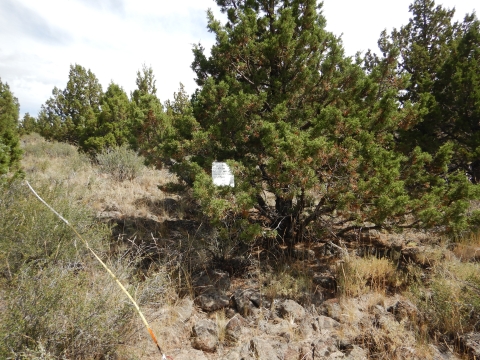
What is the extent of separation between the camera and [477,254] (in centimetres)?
443

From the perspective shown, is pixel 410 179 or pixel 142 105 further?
pixel 142 105

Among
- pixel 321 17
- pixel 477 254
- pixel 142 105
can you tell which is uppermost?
pixel 321 17

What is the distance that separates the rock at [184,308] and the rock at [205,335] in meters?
0.23

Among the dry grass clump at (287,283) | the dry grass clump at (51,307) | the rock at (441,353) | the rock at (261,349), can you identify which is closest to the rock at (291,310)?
the dry grass clump at (287,283)

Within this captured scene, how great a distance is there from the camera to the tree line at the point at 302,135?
10.5 feet

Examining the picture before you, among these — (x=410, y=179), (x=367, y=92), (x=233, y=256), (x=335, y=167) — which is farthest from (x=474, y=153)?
(x=233, y=256)

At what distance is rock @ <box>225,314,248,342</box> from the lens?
289 cm

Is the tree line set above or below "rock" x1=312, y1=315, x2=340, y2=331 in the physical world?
above

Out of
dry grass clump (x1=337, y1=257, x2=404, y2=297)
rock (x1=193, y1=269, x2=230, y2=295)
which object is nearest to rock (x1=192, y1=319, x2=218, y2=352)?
rock (x1=193, y1=269, x2=230, y2=295)

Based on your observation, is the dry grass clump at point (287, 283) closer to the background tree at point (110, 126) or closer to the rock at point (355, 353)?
the rock at point (355, 353)

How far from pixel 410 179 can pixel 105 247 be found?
14.9ft

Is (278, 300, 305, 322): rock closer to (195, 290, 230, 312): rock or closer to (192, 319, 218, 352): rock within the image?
(195, 290, 230, 312): rock

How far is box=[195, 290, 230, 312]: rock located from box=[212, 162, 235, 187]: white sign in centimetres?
147

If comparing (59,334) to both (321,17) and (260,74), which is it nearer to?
(260,74)
